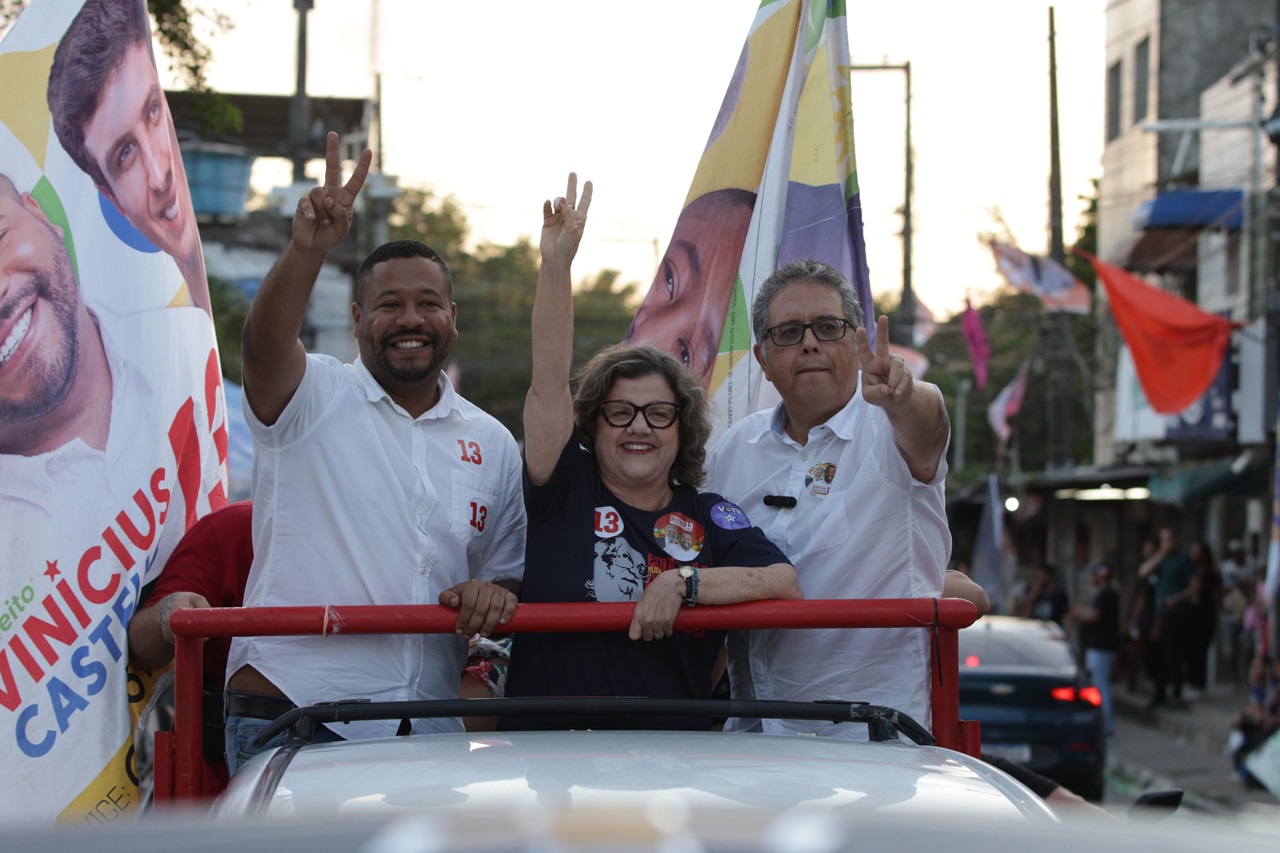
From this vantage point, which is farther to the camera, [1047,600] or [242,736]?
[1047,600]

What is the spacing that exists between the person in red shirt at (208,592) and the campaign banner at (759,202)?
1.34 metres

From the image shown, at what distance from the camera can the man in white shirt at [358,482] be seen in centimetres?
325

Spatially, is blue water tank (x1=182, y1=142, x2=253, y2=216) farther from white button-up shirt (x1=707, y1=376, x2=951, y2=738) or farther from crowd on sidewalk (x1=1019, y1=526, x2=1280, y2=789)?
white button-up shirt (x1=707, y1=376, x2=951, y2=738)

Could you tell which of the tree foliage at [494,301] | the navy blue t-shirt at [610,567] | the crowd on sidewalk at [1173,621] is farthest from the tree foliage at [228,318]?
the tree foliage at [494,301]

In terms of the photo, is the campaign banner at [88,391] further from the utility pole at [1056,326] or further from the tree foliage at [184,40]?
the utility pole at [1056,326]

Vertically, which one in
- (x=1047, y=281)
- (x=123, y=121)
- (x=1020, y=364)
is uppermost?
(x=1047, y=281)

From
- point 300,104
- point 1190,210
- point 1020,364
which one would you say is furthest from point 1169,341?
point 1020,364

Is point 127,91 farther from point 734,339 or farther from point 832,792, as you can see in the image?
point 832,792

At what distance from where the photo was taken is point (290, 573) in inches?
134

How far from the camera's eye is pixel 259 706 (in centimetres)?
334

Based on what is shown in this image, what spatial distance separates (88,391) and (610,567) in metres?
1.39

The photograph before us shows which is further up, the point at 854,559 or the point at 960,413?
the point at 854,559

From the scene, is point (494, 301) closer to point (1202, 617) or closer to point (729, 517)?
point (1202, 617)

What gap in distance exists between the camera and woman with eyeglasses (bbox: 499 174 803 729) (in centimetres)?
324
